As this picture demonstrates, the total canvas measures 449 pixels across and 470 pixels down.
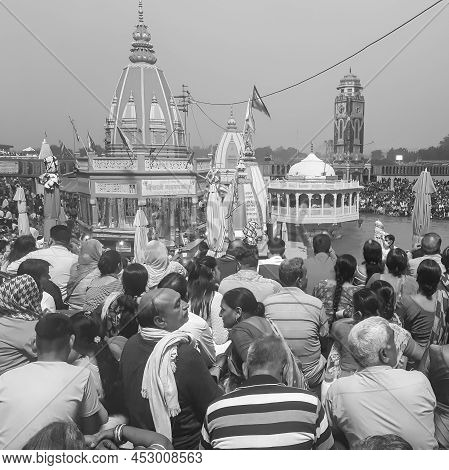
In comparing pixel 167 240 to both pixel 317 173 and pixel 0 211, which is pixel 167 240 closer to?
pixel 0 211

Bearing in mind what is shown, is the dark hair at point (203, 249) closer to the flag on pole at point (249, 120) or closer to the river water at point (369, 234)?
the river water at point (369, 234)

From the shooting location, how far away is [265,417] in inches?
77.6

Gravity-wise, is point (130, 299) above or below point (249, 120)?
below

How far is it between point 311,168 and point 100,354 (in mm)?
23449

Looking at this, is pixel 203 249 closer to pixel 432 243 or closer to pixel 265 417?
pixel 432 243

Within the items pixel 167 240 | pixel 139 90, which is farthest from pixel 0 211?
pixel 139 90

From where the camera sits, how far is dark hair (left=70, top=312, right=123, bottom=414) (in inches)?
106

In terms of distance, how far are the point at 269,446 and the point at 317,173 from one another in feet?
77.6

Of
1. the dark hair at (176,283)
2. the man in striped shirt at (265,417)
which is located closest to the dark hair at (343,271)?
the dark hair at (176,283)

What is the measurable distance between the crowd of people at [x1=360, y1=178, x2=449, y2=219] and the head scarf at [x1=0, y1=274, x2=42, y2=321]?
2008 cm

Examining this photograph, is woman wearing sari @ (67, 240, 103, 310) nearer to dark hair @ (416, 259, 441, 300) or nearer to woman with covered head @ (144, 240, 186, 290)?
woman with covered head @ (144, 240, 186, 290)

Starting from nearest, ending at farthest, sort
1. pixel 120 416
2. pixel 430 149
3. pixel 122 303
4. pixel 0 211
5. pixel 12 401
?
pixel 12 401
pixel 120 416
pixel 122 303
pixel 430 149
pixel 0 211

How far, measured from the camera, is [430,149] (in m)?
7.31

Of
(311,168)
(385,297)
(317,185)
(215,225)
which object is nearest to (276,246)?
(385,297)
